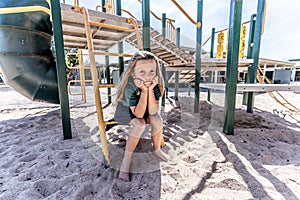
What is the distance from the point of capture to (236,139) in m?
2.08

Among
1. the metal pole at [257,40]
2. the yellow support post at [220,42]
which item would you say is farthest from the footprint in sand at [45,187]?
the yellow support post at [220,42]

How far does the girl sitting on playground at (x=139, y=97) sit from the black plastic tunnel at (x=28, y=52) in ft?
6.65

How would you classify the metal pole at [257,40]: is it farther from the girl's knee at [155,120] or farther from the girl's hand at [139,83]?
the girl's hand at [139,83]

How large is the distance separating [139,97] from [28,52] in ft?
7.55

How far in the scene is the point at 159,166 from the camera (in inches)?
59.3

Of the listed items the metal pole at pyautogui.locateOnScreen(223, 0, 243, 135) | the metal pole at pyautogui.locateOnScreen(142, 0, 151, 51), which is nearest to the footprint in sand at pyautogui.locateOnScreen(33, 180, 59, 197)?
the metal pole at pyautogui.locateOnScreen(142, 0, 151, 51)

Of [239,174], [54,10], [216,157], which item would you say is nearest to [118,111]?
[216,157]

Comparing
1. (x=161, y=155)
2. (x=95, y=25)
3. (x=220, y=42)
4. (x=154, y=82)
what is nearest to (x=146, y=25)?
(x=95, y=25)

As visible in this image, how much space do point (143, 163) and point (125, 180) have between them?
31 centimetres

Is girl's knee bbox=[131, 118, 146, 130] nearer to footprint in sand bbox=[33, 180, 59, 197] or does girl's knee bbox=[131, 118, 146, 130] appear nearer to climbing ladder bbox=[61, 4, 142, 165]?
climbing ladder bbox=[61, 4, 142, 165]

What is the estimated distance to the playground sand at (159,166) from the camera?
45.8 inches

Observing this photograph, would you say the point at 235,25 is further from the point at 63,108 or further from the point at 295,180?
the point at 63,108

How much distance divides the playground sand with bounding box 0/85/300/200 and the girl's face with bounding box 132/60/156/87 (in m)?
0.81

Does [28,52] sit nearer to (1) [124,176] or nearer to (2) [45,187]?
(2) [45,187]
